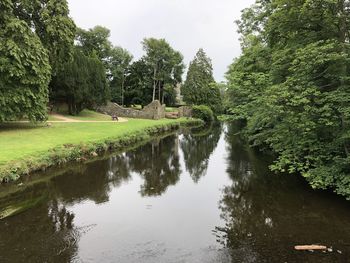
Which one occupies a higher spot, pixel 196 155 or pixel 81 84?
pixel 81 84

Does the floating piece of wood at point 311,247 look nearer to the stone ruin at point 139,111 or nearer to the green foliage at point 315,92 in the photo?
the green foliage at point 315,92

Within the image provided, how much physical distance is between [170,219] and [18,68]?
15526 millimetres

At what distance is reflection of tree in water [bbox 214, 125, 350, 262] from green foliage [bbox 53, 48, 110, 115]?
80.6ft

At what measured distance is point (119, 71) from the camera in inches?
2186

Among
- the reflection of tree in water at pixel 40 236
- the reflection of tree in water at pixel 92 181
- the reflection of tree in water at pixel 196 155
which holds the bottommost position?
the reflection of tree in water at pixel 40 236

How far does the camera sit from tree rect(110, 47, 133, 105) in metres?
55.2

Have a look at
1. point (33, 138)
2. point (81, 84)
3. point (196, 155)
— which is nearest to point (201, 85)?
point (81, 84)

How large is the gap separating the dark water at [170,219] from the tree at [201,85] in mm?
38484

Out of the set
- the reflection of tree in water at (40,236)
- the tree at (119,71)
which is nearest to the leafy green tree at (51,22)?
the reflection of tree in water at (40,236)

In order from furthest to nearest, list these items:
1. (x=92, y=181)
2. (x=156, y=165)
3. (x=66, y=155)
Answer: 1. (x=156, y=165)
2. (x=66, y=155)
3. (x=92, y=181)

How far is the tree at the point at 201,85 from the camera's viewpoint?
5394 cm

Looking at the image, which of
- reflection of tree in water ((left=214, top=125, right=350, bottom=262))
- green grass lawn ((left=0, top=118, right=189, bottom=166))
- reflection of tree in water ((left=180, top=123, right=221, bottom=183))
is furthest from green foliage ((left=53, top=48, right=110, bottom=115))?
reflection of tree in water ((left=214, top=125, right=350, bottom=262))

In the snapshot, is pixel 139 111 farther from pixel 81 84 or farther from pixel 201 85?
pixel 201 85

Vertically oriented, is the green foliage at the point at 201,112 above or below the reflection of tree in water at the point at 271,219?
above
